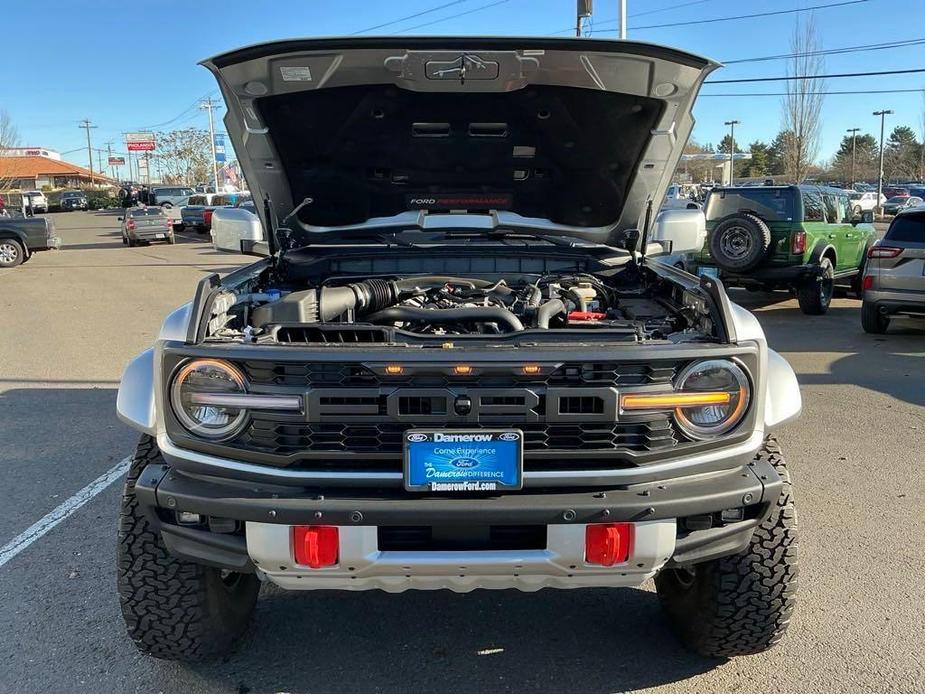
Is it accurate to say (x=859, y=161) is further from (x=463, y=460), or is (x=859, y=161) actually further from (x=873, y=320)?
(x=463, y=460)

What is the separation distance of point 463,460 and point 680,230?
2.22 meters

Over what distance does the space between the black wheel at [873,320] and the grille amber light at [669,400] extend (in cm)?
Answer: 813

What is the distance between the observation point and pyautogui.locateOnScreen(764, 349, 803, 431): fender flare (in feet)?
8.24

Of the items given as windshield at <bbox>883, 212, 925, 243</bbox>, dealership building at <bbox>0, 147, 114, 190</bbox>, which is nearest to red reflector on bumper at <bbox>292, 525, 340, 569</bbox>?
windshield at <bbox>883, 212, 925, 243</bbox>

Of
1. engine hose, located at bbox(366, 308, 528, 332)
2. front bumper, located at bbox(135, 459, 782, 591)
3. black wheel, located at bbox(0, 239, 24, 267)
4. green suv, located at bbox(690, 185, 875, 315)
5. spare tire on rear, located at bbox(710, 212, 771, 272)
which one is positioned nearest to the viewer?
front bumper, located at bbox(135, 459, 782, 591)

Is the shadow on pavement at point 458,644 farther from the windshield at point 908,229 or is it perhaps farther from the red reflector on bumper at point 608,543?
the windshield at point 908,229

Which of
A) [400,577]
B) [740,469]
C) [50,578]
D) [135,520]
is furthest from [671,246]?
[50,578]

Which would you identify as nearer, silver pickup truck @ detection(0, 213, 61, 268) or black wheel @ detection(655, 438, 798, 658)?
black wheel @ detection(655, 438, 798, 658)

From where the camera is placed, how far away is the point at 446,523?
2223 mm

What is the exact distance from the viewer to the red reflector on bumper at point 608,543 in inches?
89.0

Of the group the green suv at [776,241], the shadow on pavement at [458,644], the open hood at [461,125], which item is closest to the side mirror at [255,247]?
the open hood at [461,125]

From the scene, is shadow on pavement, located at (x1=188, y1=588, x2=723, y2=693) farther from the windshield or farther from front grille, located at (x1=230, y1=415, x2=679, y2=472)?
the windshield

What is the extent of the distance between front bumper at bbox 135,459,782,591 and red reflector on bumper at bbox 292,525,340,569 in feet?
0.07

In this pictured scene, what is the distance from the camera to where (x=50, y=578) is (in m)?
3.45
